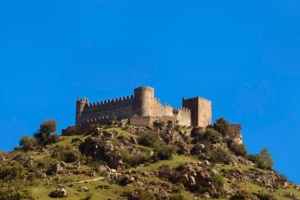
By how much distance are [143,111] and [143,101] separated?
1.63 metres

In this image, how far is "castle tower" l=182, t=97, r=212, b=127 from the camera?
107419mm

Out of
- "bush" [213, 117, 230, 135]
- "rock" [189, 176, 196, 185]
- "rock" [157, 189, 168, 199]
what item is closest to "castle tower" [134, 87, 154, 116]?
"bush" [213, 117, 230, 135]

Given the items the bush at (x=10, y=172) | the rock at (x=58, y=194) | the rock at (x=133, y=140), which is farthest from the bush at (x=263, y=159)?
the bush at (x=10, y=172)

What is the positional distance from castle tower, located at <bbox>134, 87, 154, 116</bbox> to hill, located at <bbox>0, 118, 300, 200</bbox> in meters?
3.40

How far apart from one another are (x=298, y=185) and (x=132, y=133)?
25114 mm

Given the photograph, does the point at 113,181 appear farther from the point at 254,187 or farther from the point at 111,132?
the point at 254,187

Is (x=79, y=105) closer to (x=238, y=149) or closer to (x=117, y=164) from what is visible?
(x=117, y=164)

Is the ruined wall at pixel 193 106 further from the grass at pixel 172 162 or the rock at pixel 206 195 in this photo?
the rock at pixel 206 195

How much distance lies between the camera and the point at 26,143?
92.9 meters

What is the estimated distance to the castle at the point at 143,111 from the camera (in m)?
98.4

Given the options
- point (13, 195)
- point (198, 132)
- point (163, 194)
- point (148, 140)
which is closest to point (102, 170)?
point (163, 194)

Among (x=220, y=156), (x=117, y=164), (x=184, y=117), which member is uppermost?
(x=184, y=117)

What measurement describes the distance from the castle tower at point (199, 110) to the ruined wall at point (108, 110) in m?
13.4

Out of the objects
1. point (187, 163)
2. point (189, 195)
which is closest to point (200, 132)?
point (187, 163)
